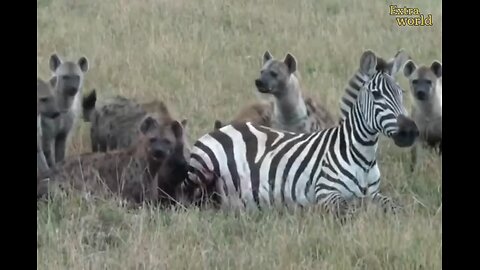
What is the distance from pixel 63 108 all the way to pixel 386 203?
128 inches

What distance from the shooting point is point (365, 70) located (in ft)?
27.0

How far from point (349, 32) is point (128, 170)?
6.32 m

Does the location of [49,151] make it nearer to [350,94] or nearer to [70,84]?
[70,84]

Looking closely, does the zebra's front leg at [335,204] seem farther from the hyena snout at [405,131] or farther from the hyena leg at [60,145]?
the hyena leg at [60,145]

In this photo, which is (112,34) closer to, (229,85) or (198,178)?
(229,85)

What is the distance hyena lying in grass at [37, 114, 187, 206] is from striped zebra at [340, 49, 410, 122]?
155 cm

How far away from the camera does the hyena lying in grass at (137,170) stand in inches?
276

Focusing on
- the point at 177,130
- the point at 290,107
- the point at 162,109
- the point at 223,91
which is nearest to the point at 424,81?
the point at 290,107

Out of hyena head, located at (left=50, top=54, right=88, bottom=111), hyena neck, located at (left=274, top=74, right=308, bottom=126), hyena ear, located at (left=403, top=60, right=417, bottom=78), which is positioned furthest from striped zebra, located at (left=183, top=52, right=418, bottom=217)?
hyena neck, located at (left=274, top=74, right=308, bottom=126)

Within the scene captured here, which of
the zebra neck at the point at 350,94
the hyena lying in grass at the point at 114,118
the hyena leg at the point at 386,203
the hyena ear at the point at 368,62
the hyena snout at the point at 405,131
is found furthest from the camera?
the zebra neck at the point at 350,94

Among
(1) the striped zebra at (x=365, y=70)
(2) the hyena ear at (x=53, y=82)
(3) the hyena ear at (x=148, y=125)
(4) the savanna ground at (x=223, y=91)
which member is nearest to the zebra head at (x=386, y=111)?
(1) the striped zebra at (x=365, y=70)

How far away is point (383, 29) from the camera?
1316cm

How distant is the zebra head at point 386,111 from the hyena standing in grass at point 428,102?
168cm
